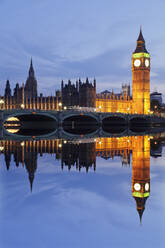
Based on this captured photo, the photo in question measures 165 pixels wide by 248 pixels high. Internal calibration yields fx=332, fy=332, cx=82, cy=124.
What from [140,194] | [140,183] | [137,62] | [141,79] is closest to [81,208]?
[140,194]

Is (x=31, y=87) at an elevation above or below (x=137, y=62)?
below

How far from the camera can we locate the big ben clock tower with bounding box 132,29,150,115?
92.6 meters

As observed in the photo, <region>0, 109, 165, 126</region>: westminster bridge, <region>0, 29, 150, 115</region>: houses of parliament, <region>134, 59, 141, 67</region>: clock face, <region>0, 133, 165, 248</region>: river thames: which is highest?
<region>134, 59, 141, 67</region>: clock face

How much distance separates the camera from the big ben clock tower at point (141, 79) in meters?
92.6

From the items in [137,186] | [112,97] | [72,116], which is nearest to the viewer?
[137,186]

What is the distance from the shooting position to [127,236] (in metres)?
5.69

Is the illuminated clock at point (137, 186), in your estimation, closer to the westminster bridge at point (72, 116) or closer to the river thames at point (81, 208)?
the river thames at point (81, 208)

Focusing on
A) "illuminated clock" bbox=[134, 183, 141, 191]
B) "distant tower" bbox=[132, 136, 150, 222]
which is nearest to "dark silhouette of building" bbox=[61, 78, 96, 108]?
"distant tower" bbox=[132, 136, 150, 222]

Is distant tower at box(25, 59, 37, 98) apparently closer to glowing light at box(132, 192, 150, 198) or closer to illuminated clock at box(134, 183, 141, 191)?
illuminated clock at box(134, 183, 141, 191)

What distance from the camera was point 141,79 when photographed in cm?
9269

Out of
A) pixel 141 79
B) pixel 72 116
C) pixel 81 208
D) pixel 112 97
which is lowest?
pixel 81 208

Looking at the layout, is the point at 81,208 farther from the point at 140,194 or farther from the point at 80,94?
the point at 80,94

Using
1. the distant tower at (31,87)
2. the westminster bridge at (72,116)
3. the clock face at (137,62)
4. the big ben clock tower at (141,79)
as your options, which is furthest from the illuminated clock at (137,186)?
the distant tower at (31,87)

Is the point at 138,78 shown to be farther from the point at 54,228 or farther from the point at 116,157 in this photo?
the point at 54,228
